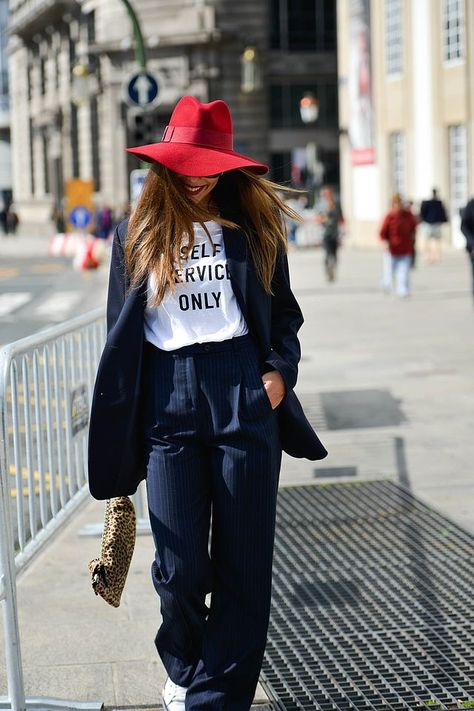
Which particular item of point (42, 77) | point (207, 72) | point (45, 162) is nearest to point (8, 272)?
point (207, 72)

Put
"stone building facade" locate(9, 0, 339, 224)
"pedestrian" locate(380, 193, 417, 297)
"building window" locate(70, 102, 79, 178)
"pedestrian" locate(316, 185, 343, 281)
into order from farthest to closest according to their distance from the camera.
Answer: "building window" locate(70, 102, 79, 178) → "stone building facade" locate(9, 0, 339, 224) → "pedestrian" locate(316, 185, 343, 281) → "pedestrian" locate(380, 193, 417, 297)

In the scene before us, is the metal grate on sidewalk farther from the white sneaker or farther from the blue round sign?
the blue round sign

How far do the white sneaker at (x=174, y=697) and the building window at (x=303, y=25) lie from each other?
5515 centimetres

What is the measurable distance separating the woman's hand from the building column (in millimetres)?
32179

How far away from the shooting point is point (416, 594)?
5.46 meters

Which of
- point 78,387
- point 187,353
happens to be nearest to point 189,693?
point 187,353

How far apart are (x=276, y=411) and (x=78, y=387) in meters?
2.28

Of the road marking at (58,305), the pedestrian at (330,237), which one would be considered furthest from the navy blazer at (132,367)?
the pedestrian at (330,237)

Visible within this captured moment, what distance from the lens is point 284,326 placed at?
12.6 feet

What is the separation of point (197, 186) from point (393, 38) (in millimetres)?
35048

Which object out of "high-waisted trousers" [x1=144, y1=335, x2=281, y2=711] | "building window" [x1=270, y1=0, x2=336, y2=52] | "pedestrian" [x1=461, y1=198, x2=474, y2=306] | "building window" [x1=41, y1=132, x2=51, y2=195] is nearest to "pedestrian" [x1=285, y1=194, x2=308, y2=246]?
"building window" [x1=270, y1=0, x2=336, y2=52]

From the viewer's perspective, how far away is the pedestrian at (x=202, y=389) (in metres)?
3.61

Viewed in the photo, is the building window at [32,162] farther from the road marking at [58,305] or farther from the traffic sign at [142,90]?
the traffic sign at [142,90]

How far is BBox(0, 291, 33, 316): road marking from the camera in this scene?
69.9ft
